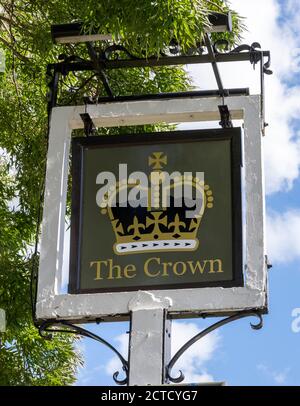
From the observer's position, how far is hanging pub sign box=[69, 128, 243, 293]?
5.59m

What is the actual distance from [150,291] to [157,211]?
1.61 feet

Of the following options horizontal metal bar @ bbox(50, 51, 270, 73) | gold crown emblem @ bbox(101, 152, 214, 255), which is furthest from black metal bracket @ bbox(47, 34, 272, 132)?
gold crown emblem @ bbox(101, 152, 214, 255)

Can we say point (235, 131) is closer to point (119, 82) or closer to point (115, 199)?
point (115, 199)

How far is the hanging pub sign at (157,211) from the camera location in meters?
5.59

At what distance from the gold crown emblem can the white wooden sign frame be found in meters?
0.27

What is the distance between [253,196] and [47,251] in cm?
118

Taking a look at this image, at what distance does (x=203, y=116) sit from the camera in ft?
19.9

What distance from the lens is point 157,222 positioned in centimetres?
571

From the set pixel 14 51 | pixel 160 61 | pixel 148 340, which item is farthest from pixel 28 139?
pixel 148 340

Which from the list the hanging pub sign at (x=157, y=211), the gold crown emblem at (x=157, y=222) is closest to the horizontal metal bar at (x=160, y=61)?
the hanging pub sign at (x=157, y=211)

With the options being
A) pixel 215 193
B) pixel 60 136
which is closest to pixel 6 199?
pixel 60 136

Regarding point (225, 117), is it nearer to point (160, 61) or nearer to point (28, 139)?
point (160, 61)

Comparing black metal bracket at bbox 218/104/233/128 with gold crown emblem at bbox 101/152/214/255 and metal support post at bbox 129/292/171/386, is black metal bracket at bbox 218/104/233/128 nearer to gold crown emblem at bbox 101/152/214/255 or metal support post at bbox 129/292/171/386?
gold crown emblem at bbox 101/152/214/255

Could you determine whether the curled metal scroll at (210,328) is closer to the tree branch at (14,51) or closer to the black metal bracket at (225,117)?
the black metal bracket at (225,117)
